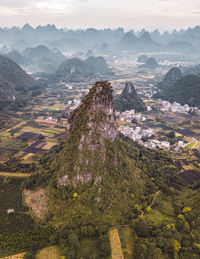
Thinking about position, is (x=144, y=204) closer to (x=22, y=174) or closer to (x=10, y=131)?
(x=22, y=174)

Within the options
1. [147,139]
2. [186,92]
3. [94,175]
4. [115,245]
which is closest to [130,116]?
[147,139]

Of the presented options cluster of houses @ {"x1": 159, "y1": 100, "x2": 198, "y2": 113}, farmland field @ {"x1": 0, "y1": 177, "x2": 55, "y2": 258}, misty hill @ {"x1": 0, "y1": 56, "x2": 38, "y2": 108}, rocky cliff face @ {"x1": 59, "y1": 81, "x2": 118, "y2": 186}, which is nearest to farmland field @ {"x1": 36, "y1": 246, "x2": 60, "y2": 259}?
farmland field @ {"x1": 0, "y1": 177, "x2": 55, "y2": 258}

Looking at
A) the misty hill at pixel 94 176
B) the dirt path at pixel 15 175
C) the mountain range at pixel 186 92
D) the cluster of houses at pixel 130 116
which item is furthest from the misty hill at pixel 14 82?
the mountain range at pixel 186 92

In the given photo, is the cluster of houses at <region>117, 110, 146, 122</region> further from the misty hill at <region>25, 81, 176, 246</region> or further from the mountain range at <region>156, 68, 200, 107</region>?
the misty hill at <region>25, 81, 176, 246</region>

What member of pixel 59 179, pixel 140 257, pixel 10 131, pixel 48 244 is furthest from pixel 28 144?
pixel 140 257

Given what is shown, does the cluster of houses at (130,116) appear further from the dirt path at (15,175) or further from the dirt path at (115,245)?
the dirt path at (115,245)
